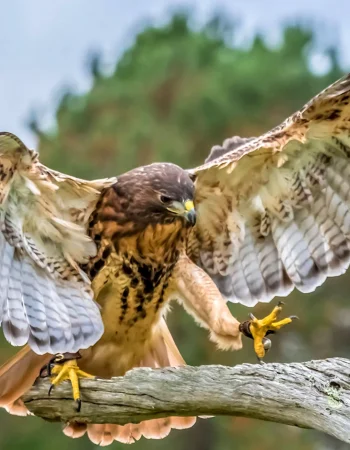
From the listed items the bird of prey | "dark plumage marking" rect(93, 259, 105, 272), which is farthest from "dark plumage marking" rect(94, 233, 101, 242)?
"dark plumage marking" rect(93, 259, 105, 272)

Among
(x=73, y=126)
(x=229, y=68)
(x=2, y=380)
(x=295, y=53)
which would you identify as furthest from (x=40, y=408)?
(x=295, y=53)

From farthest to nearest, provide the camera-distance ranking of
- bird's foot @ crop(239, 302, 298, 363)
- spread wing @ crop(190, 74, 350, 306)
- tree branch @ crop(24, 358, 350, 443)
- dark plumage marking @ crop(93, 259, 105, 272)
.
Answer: spread wing @ crop(190, 74, 350, 306) < dark plumage marking @ crop(93, 259, 105, 272) < bird's foot @ crop(239, 302, 298, 363) < tree branch @ crop(24, 358, 350, 443)

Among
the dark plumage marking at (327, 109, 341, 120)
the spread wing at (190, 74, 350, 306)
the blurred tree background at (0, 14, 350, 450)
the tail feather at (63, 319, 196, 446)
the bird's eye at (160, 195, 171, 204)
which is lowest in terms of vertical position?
the tail feather at (63, 319, 196, 446)

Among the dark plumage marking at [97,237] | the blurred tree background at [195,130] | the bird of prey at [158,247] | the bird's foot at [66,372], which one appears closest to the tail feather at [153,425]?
the bird of prey at [158,247]

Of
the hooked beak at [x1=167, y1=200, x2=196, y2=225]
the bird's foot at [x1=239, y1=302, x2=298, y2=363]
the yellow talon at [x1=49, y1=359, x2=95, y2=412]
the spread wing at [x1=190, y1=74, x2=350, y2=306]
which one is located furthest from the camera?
the spread wing at [x1=190, y1=74, x2=350, y2=306]

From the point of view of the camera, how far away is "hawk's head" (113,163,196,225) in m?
5.82

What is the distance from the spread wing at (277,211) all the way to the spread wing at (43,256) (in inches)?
33.2

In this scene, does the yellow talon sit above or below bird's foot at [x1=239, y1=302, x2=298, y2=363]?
below

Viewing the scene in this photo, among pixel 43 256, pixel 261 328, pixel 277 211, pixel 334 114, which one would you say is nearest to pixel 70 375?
pixel 43 256

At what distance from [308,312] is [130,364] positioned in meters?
9.09

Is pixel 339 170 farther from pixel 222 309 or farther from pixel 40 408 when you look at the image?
pixel 40 408

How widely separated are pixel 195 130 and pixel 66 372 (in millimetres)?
9713

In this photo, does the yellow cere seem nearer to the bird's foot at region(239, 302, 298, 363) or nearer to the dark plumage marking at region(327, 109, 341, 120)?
the bird's foot at region(239, 302, 298, 363)

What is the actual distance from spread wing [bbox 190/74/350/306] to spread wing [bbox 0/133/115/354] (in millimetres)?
843
